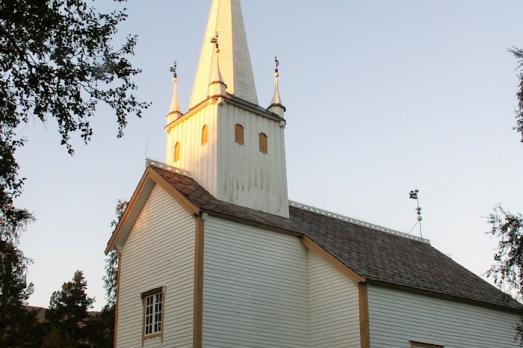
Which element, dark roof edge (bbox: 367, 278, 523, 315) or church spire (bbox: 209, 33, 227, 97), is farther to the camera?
church spire (bbox: 209, 33, 227, 97)

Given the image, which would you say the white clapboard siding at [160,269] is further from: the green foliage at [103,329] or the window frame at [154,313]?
the green foliage at [103,329]

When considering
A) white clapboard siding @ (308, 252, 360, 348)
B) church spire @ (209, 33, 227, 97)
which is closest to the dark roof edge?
white clapboard siding @ (308, 252, 360, 348)

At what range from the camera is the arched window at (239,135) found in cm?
2725

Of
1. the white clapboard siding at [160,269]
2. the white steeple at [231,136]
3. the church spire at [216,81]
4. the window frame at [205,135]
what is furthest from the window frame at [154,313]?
the church spire at [216,81]

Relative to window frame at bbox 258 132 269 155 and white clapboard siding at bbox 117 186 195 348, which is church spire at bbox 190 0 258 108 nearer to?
window frame at bbox 258 132 269 155

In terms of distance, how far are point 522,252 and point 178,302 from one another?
11.0 meters

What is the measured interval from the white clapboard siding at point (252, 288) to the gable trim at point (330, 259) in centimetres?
41

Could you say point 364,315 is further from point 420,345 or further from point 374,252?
point 374,252

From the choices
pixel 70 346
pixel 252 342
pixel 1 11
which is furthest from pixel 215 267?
Answer: pixel 70 346

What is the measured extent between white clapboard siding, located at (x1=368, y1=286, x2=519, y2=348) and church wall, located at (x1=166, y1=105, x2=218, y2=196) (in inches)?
296

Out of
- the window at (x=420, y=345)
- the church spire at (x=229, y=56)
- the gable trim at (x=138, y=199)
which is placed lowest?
the window at (x=420, y=345)

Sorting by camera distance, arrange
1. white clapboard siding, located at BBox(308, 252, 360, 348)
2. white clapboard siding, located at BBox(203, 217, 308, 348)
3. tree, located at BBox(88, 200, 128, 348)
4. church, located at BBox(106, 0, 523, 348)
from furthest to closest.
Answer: tree, located at BBox(88, 200, 128, 348) → white clapboard siding, located at BBox(308, 252, 360, 348) → church, located at BBox(106, 0, 523, 348) → white clapboard siding, located at BBox(203, 217, 308, 348)

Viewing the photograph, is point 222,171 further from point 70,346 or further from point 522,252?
point 70,346

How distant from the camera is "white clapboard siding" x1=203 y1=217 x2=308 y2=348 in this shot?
73.0ft
